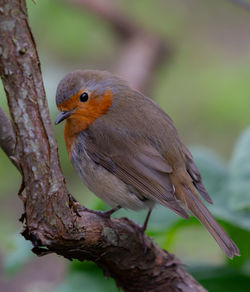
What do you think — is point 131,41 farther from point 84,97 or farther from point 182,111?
point 84,97

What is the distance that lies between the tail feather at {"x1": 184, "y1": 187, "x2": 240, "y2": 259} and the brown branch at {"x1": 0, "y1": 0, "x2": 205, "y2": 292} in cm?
38

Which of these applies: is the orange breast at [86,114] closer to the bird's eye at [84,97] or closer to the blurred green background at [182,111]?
the bird's eye at [84,97]

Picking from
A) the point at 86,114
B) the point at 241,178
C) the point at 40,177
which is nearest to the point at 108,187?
the point at 86,114

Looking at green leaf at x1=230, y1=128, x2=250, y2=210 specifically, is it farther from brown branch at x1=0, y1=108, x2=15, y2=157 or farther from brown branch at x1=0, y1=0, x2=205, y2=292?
brown branch at x1=0, y1=108, x2=15, y2=157

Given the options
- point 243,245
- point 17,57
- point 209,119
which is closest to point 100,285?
point 243,245

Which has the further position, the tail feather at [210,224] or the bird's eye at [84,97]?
the bird's eye at [84,97]

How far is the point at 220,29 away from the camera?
9.82 metres

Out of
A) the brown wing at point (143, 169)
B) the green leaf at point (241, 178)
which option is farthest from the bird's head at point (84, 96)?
the green leaf at point (241, 178)

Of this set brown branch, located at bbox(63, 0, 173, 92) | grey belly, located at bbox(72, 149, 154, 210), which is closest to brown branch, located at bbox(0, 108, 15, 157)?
grey belly, located at bbox(72, 149, 154, 210)

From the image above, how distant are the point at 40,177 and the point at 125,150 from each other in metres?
1.06

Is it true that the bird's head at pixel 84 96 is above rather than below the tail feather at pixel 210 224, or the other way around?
above

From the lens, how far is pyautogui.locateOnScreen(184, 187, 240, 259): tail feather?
3246 millimetres

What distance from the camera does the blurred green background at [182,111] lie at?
13.1ft

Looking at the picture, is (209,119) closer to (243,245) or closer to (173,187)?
(243,245)
